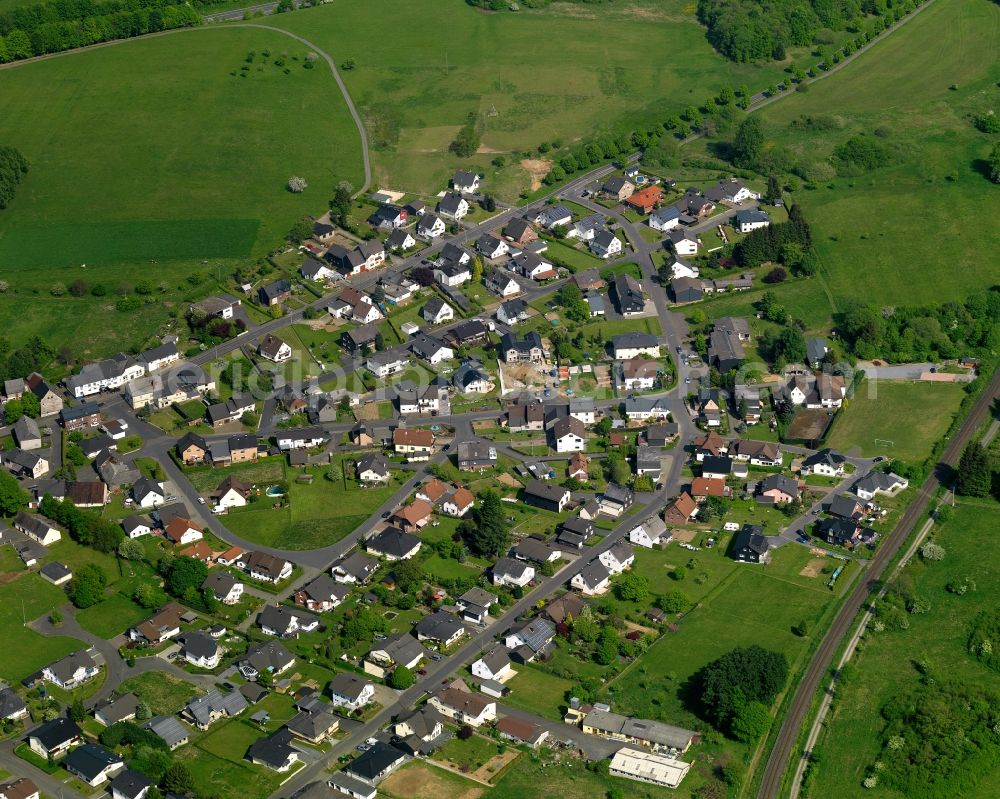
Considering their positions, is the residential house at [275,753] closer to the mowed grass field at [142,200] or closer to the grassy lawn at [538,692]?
the grassy lawn at [538,692]

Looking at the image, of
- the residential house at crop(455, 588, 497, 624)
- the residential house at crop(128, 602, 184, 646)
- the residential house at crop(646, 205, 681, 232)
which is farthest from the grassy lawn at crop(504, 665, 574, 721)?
the residential house at crop(646, 205, 681, 232)

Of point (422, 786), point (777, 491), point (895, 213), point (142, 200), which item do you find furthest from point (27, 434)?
point (895, 213)

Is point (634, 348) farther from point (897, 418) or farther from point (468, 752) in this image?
point (468, 752)

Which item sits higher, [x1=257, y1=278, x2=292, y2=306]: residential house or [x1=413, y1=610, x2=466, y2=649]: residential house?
[x1=257, y1=278, x2=292, y2=306]: residential house

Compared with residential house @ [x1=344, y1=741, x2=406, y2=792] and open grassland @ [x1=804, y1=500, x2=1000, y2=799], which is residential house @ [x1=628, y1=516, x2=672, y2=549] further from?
residential house @ [x1=344, y1=741, x2=406, y2=792]

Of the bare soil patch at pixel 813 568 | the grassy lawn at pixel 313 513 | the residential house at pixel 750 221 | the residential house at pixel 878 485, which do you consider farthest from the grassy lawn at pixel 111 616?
the residential house at pixel 750 221

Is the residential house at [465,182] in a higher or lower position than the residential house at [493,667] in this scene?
higher
